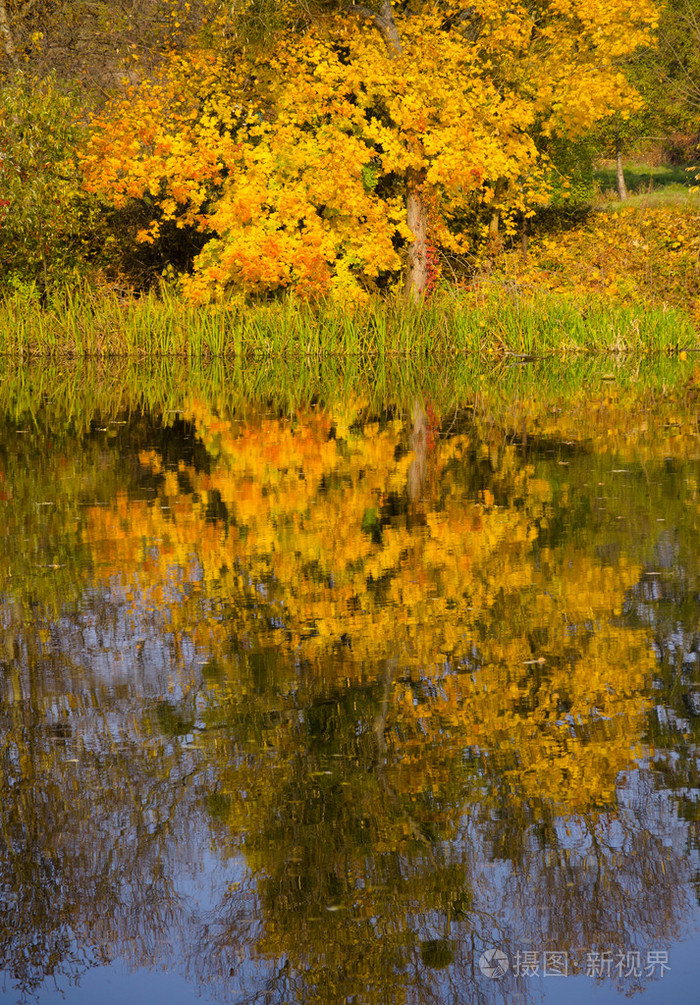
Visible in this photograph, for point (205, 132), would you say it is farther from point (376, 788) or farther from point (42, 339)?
point (376, 788)

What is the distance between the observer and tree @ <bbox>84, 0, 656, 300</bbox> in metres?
21.3

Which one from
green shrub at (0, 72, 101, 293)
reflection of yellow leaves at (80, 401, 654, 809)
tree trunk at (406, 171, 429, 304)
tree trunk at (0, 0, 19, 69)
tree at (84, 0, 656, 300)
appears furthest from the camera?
tree trunk at (0, 0, 19, 69)

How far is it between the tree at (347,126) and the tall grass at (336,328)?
0.85 metres

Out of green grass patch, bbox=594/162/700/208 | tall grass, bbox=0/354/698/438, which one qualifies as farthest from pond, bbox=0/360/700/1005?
green grass patch, bbox=594/162/700/208

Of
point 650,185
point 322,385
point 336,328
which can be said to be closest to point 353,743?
point 322,385

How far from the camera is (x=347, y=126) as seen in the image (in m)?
21.8

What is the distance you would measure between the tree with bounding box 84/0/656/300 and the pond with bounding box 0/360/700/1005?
41.5 feet

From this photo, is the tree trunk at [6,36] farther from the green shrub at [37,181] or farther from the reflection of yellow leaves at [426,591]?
the reflection of yellow leaves at [426,591]

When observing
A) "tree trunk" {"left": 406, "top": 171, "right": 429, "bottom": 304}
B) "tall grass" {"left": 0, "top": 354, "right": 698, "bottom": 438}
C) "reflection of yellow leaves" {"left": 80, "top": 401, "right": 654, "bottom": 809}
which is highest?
"tree trunk" {"left": 406, "top": 171, "right": 429, "bottom": 304}

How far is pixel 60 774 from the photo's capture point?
167 inches

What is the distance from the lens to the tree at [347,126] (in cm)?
2127

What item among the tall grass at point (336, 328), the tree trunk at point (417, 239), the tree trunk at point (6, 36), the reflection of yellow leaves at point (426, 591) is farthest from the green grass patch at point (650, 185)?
the reflection of yellow leaves at point (426, 591)

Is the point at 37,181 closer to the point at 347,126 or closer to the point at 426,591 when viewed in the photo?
the point at 347,126

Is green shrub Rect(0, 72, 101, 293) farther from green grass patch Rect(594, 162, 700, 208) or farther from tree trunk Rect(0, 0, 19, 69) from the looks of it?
green grass patch Rect(594, 162, 700, 208)
